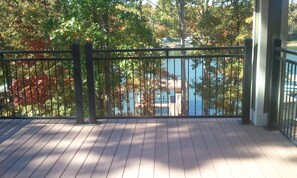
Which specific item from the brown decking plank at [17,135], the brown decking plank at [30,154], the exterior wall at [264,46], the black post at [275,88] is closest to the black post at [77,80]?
the brown decking plank at [30,154]

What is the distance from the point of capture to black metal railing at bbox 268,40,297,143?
3.81 metres

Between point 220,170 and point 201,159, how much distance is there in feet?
0.95

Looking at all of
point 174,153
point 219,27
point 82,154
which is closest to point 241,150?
point 174,153

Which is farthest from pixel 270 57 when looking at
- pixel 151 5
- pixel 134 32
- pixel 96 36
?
pixel 151 5

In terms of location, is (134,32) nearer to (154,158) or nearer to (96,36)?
(96,36)

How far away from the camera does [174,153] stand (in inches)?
133

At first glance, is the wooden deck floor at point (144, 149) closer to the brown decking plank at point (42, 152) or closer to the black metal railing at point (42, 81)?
the brown decking plank at point (42, 152)

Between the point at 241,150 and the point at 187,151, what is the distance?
1.79 ft

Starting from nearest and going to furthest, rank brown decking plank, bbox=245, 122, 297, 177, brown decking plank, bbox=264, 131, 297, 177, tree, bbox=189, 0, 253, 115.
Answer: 1. brown decking plank, bbox=245, 122, 297, 177
2. brown decking plank, bbox=264, 131, 297, 177
3. tree, bbox=189, 0, 253, 115

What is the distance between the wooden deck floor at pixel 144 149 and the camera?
2979 millimetres

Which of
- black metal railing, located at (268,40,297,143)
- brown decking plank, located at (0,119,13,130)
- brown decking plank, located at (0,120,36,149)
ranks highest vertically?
black metal railing, located at (268,40,297,143)

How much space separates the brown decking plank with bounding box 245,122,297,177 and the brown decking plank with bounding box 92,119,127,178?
1494 millimetres

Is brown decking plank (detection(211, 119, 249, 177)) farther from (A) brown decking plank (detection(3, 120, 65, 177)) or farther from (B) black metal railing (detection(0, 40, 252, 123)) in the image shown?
(A) brown decking plank (detection(3, 120, 65, 177))

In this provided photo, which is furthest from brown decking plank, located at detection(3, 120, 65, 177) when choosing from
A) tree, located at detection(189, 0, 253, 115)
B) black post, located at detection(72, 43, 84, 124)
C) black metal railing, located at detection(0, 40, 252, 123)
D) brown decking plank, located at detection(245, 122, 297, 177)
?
tree, located at detection(189, 0, 253, 115)
